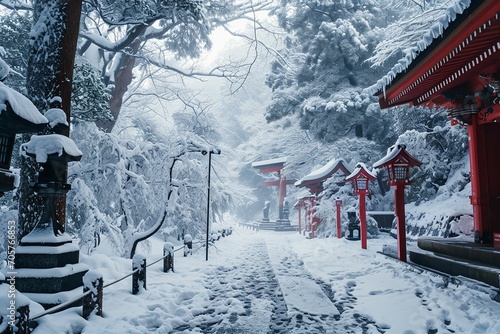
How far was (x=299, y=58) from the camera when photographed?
20547mm

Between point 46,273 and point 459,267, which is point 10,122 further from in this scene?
point 459,267

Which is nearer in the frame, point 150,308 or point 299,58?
point 150,308

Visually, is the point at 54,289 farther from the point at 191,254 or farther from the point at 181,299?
the point at 191,254

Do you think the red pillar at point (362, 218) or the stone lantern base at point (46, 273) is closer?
the stone lantern base at point (46, 273)

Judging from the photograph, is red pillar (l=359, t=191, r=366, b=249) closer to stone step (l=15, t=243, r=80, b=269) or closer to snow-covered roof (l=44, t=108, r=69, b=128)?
stone step (l=15, t=243, r=80, b=269)

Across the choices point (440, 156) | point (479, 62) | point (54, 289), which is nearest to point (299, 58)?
point (440, 156)

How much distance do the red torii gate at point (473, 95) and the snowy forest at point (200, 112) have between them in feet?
2.11

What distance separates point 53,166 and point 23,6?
6.94 m

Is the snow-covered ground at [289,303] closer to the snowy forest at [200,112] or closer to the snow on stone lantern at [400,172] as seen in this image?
the snow on stone lantern at [400,172]

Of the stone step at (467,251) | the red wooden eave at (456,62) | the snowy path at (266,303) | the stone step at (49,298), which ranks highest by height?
the red wooden eave at (456,62)

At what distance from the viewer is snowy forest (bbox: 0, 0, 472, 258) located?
8523mm

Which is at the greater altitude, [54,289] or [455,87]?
[455,87]

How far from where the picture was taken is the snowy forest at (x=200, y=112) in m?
8.52

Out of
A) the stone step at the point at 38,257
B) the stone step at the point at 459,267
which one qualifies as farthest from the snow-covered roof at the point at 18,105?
the stone step at the point at 459,267
